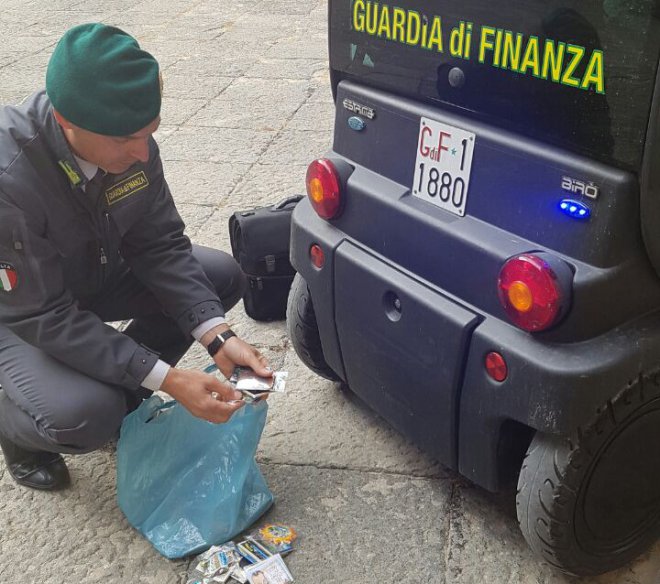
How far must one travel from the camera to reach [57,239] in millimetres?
2422

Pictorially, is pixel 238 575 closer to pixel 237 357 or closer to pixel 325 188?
pixel 237 357

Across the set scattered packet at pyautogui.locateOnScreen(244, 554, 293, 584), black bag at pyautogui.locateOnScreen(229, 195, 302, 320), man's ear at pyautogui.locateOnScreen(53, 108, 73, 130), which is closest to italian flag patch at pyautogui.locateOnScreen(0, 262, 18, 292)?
man's ear at pyautogui.locateOnScreen(53, 108, 73, 130)

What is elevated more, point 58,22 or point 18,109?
point 18,109

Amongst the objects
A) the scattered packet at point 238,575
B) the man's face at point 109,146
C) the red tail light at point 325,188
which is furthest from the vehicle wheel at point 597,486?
the man's face at point 109,146

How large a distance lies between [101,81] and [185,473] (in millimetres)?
1132

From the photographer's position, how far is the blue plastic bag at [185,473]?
8.18ft

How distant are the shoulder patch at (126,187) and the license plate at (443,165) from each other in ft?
2.75

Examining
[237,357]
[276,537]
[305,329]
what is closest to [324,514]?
[276,537]

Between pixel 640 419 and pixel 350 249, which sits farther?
pixel 350 249

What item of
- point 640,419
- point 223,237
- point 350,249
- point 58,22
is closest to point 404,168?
point 350,249

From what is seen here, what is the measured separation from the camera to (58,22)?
8.82m

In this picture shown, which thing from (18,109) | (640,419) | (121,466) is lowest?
(121,466)

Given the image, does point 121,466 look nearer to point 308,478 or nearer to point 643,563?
point 308,478

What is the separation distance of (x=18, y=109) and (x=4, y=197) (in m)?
0.29
